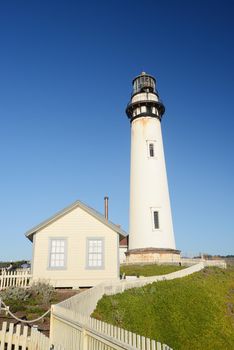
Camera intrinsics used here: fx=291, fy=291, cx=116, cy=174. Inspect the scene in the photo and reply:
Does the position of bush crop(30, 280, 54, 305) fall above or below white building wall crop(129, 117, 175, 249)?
below

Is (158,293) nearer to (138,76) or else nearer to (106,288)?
(106,288)

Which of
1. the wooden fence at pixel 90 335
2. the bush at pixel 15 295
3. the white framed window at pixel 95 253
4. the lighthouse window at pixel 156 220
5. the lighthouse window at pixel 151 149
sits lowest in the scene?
the wooden fence at pixel 90 335

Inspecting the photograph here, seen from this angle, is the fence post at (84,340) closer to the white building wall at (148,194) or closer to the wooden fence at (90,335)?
the wooden fence at (90,335)

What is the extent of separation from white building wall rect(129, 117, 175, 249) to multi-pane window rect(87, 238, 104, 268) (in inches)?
562

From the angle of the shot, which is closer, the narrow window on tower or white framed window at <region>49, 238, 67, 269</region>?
white framed window at <region>49, 238, 67, 269</region>

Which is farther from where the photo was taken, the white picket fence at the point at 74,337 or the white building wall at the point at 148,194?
the white building wall at the point at 148,194

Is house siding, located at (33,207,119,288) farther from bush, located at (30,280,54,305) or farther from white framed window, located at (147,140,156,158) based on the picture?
white framed window, located at (147,140,156,158)

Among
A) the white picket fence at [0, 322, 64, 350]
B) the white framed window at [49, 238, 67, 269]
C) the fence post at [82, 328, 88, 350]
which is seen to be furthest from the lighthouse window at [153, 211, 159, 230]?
the fence post at [82, 328, 88, 350]

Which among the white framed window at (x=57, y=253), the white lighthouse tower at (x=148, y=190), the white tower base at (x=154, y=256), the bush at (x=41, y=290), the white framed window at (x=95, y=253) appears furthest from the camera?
the white lighthouse tower at (x=148, y=190)

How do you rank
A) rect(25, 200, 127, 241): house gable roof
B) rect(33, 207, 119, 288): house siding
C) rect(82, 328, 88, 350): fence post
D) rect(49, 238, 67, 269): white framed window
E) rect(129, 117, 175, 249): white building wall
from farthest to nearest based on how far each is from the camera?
rect(129, 117, 175, 249): white building wall
rect(25, 200, 127, 241): house gable roof
rect(49, 238, 67, 269): white framed window
rect(33, 207, 119, 288): house siding
rect(82, 328, 88, 350): fence post

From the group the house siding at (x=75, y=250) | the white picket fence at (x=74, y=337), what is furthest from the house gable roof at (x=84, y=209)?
the white picket fence at (x=74, y=337)

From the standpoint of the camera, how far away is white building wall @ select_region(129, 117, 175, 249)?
3234 cm

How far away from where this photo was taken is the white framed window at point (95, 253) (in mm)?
18219

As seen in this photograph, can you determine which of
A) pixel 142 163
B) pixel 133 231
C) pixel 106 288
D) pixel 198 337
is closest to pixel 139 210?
pixel 133 231
